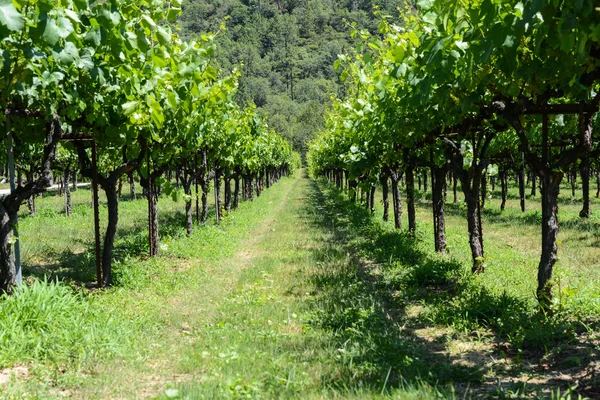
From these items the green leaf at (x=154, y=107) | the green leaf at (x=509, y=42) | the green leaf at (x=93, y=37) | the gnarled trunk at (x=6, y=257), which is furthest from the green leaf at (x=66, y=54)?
the green leaf at (x=509, y=42)

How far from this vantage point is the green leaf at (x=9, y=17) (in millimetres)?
2828

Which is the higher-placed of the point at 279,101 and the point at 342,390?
the point at 279,101

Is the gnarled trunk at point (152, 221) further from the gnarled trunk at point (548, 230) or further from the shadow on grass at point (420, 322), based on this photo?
the gnarled trunk at point (548, 230)

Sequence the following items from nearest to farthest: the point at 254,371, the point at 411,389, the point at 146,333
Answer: the point at 411,389, the point at 254,371, the point at 146,333

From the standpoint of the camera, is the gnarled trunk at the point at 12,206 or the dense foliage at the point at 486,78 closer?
the dense foliage at the point at 486,78

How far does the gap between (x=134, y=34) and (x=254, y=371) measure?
137 inches

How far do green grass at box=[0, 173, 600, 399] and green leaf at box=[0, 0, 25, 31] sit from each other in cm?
293

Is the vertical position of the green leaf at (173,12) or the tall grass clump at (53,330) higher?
the green leaf at (173,12)

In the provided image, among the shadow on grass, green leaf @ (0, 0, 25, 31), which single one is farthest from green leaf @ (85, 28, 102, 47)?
the shadow on grass

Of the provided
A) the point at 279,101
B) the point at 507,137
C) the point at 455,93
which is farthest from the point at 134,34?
the point at 279,101

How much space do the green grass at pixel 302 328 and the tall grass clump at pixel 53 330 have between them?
21 mm

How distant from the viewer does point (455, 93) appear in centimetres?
718

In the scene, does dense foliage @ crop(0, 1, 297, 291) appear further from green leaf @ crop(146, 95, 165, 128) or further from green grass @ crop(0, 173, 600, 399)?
green grass @ crop(0, 173, 600, 399)

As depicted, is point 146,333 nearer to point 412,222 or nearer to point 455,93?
point 455,93
